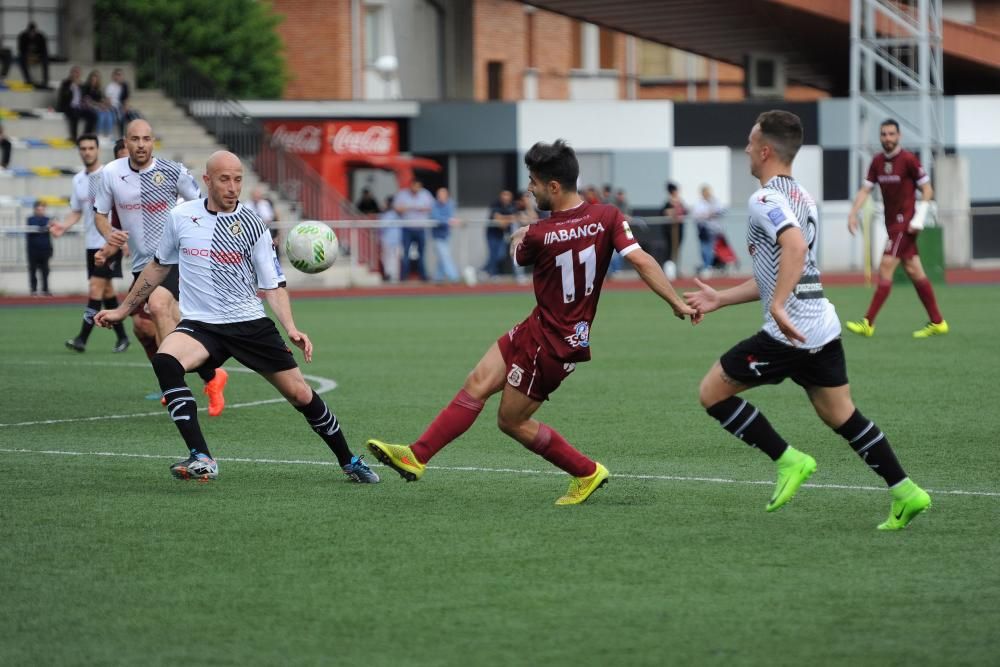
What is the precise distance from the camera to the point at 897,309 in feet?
78.4

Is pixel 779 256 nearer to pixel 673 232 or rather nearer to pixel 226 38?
pixel 673 232

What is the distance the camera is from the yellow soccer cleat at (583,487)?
837cm

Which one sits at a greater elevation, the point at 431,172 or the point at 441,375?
the point at 431,172

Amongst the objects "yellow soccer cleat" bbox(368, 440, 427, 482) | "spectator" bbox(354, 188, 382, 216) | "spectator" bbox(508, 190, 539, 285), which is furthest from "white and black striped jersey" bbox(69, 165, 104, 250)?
"spectator" bbox(354, 188, 382, 216)

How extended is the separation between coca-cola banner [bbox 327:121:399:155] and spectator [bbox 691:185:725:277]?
7978 millimetres

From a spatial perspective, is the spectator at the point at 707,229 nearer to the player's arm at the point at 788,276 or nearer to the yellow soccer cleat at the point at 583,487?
the yellow soccer cleat at the point at 583,487

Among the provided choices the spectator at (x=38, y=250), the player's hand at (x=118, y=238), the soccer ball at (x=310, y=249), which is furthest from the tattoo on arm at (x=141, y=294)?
the spectator at (x=38, y=250)

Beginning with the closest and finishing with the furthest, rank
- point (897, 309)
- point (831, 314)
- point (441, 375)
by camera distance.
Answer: point (831, 314) < point (441, 375) < point (897, 309)

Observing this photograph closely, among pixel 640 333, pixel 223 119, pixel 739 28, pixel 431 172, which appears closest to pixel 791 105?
pixel 739 28

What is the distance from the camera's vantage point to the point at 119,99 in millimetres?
36031

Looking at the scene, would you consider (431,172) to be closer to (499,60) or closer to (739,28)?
(739,28)

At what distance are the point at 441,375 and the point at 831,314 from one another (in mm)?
8246

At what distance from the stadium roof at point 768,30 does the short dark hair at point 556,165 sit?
32.4 m

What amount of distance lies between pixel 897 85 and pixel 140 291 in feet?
108
